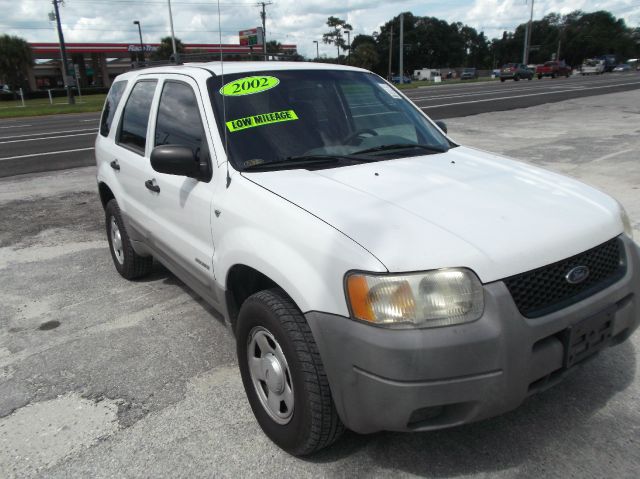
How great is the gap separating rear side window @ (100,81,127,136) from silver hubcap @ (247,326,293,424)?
302 cm

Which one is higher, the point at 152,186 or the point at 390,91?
the point at 390,91

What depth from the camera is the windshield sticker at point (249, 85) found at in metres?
3.16

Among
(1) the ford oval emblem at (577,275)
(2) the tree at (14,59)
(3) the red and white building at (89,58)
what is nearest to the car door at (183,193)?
(1) the ford oval emblem at (577,275)

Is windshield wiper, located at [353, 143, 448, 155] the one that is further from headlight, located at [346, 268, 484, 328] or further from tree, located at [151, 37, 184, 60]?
tree, located at [151, 37, 184, 60]

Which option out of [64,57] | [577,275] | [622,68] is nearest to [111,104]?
[577,275]

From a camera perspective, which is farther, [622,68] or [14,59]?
[622,68]

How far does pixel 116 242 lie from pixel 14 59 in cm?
5475

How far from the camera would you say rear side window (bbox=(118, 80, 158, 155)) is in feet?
12.9

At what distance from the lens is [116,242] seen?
194 inches

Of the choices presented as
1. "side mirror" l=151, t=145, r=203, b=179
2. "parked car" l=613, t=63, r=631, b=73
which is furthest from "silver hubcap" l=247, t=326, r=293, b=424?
"parked car" l=613, t=63, r=631, b=73

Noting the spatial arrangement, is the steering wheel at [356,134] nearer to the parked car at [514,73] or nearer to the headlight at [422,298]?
the headlight at [422,298]

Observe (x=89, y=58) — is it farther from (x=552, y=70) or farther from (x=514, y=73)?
(x=552, y=70)

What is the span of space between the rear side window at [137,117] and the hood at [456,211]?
1.61m

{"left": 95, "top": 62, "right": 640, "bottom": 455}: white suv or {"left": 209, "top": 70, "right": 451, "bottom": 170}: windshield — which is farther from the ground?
{"left": 209, "top": 70, "right": 451, "bottom": 170}: windshield
